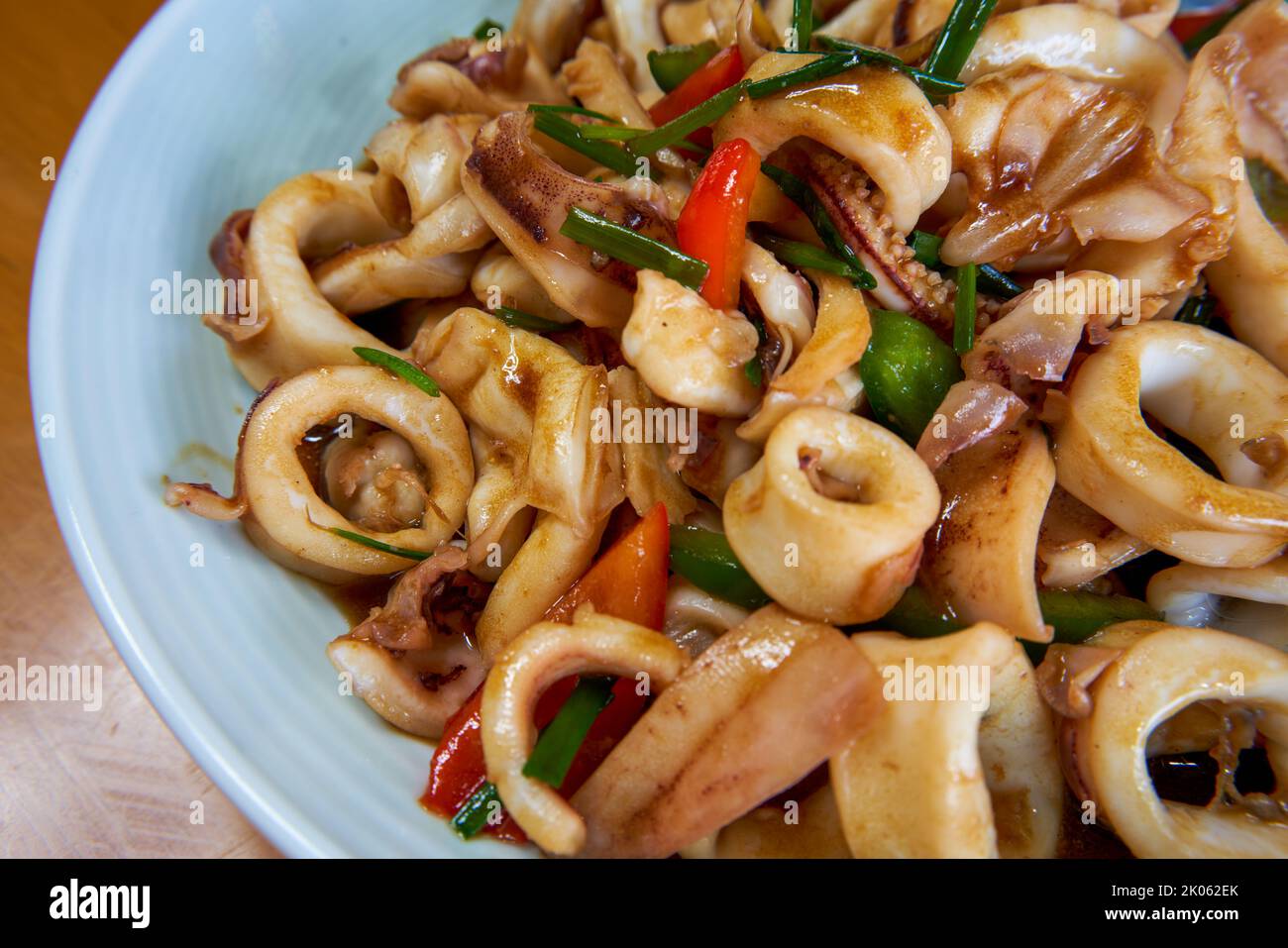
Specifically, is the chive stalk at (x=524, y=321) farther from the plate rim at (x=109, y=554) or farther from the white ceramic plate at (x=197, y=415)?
the plate rim at (x=109, y=554)

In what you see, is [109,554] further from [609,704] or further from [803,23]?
[803,23]

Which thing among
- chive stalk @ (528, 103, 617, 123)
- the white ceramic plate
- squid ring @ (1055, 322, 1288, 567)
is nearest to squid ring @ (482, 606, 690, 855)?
the white ceramic plate

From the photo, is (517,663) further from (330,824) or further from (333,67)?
(333,67)

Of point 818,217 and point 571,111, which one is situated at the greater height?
point 571,111

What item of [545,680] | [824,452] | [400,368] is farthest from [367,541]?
[824,452]

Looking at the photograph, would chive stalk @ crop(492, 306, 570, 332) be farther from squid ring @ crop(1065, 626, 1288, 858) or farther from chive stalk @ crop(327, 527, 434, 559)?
squid ring @ crop(1065, 626, 1288, 858)

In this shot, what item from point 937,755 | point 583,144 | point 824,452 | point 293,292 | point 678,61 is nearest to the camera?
point 937,755
